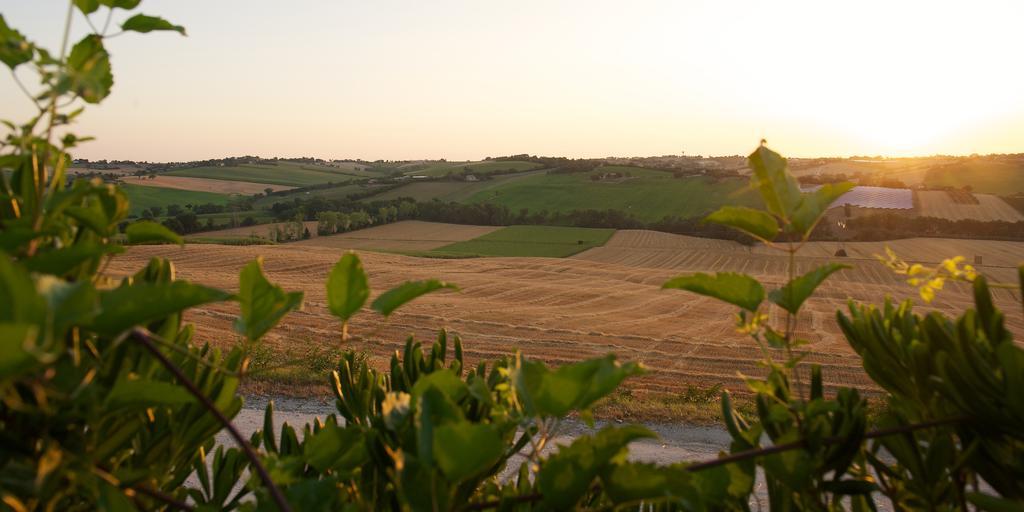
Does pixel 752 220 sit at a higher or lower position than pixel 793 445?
higher

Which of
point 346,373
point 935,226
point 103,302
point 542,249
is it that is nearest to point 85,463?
point 103,302

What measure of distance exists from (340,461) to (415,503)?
0.27m

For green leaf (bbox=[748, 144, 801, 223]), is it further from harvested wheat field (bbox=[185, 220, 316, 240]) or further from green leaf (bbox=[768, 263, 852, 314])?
harvested wheat field (bbox=[185, 220, 316, 240])

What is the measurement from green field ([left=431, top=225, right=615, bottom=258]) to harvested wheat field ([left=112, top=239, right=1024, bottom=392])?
6.88m

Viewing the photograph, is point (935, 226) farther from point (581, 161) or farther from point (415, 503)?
point (415, 503)

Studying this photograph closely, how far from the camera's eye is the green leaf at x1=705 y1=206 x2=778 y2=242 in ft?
3.83

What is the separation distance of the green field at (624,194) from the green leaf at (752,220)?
253ft

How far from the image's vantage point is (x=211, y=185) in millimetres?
90312

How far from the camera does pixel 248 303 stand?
3.31 feet

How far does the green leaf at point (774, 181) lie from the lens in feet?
3.82

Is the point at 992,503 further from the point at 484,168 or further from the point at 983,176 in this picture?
the point at 484,168

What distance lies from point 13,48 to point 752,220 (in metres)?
1.14

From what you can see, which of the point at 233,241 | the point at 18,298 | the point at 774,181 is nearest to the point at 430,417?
the point at 18,298

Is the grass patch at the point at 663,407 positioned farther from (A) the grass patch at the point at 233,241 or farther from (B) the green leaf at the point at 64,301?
(A) the grass patch at the point at 233,241
